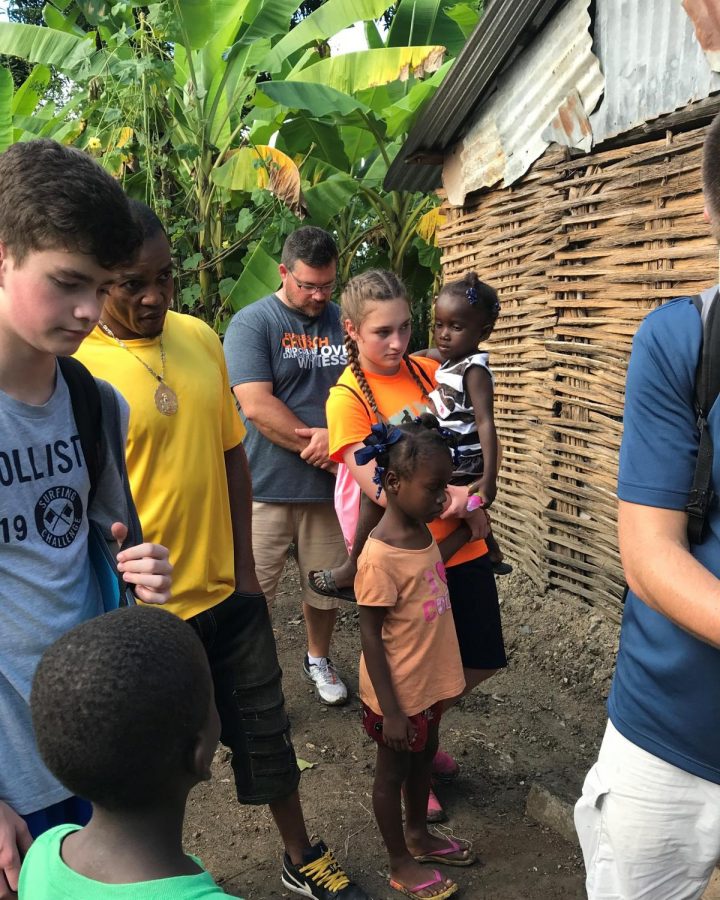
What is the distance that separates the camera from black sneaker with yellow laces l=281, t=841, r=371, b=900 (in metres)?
2.76

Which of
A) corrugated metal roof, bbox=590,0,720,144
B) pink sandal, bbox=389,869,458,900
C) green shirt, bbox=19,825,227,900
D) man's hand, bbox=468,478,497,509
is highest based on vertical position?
corrugated metal roof, bbox=590,0,720,144

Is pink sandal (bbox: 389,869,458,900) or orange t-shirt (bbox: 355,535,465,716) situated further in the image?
pink sandal (bbox: 389,869,458,900)

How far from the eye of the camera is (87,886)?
46.1 inches

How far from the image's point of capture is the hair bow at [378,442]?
2727mm

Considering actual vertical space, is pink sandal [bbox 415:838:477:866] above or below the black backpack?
below

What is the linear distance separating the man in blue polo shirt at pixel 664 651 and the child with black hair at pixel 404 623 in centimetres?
90

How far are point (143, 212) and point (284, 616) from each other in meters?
3.83

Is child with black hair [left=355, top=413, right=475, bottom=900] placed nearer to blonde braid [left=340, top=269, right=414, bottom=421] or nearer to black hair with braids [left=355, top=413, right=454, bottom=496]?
black hair with braids [left=355, top=413, right=454, bottom=496]

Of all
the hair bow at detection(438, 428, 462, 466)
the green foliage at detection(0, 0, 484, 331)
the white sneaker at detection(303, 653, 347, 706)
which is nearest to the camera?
the hair bow at detection(438, 428, 462, 466)

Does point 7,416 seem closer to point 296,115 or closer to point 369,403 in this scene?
point 369,403

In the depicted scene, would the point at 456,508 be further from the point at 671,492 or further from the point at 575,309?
the point at 575,309

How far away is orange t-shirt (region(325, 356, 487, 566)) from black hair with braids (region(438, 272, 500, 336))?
18.7 inches

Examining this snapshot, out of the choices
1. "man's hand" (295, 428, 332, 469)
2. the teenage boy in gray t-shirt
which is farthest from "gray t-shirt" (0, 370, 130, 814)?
"man's hand" (295, 428, 332, 469)

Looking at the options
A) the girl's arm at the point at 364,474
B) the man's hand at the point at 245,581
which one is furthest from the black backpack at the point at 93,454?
the girl's arm at the point at 364,474
